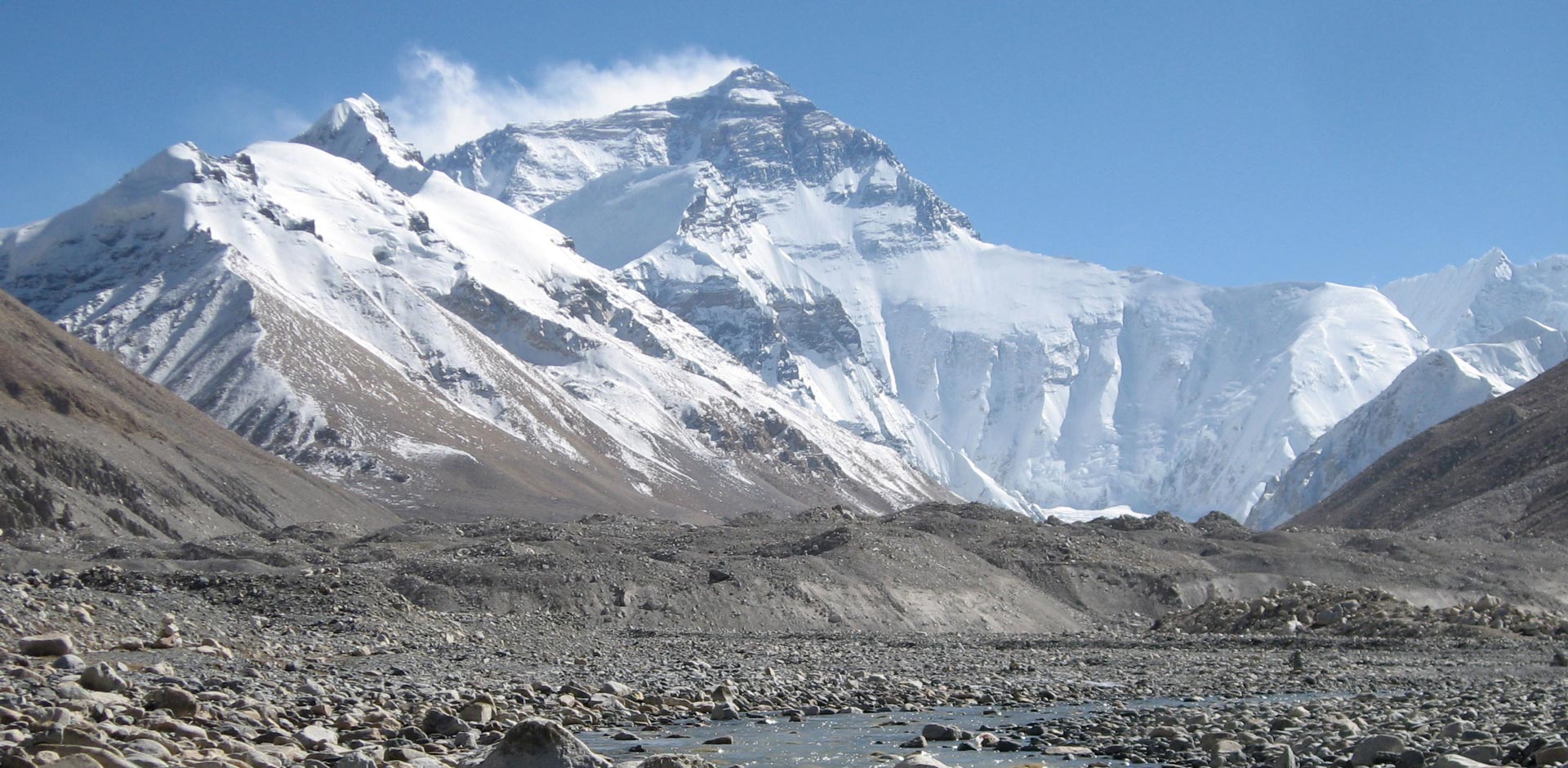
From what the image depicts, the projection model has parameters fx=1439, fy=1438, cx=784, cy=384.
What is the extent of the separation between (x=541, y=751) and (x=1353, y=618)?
163ft

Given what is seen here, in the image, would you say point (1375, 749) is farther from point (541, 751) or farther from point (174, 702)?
point (174, 702)

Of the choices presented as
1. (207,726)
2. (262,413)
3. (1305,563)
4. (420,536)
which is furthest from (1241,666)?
(262,413)

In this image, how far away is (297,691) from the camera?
26.7 m

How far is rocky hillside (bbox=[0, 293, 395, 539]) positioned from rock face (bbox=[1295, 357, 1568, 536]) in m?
105

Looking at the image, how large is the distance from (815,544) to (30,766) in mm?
62811

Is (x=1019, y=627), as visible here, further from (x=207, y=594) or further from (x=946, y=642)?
(x=207, y=594)

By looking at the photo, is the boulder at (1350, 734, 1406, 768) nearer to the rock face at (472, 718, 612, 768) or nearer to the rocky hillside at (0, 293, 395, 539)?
the rock face at (472, 718, 612, 768)

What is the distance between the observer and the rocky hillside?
115000mm

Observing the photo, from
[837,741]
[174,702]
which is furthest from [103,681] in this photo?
[837,741]

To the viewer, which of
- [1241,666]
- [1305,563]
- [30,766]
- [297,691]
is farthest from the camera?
[1305,563]

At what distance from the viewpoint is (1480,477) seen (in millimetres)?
132125

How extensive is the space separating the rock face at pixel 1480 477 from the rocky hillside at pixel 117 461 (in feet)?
343

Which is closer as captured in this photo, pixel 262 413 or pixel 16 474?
pixel 16 474

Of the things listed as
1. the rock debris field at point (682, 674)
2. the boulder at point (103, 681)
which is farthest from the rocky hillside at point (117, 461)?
the boulder at point (103, 681)
